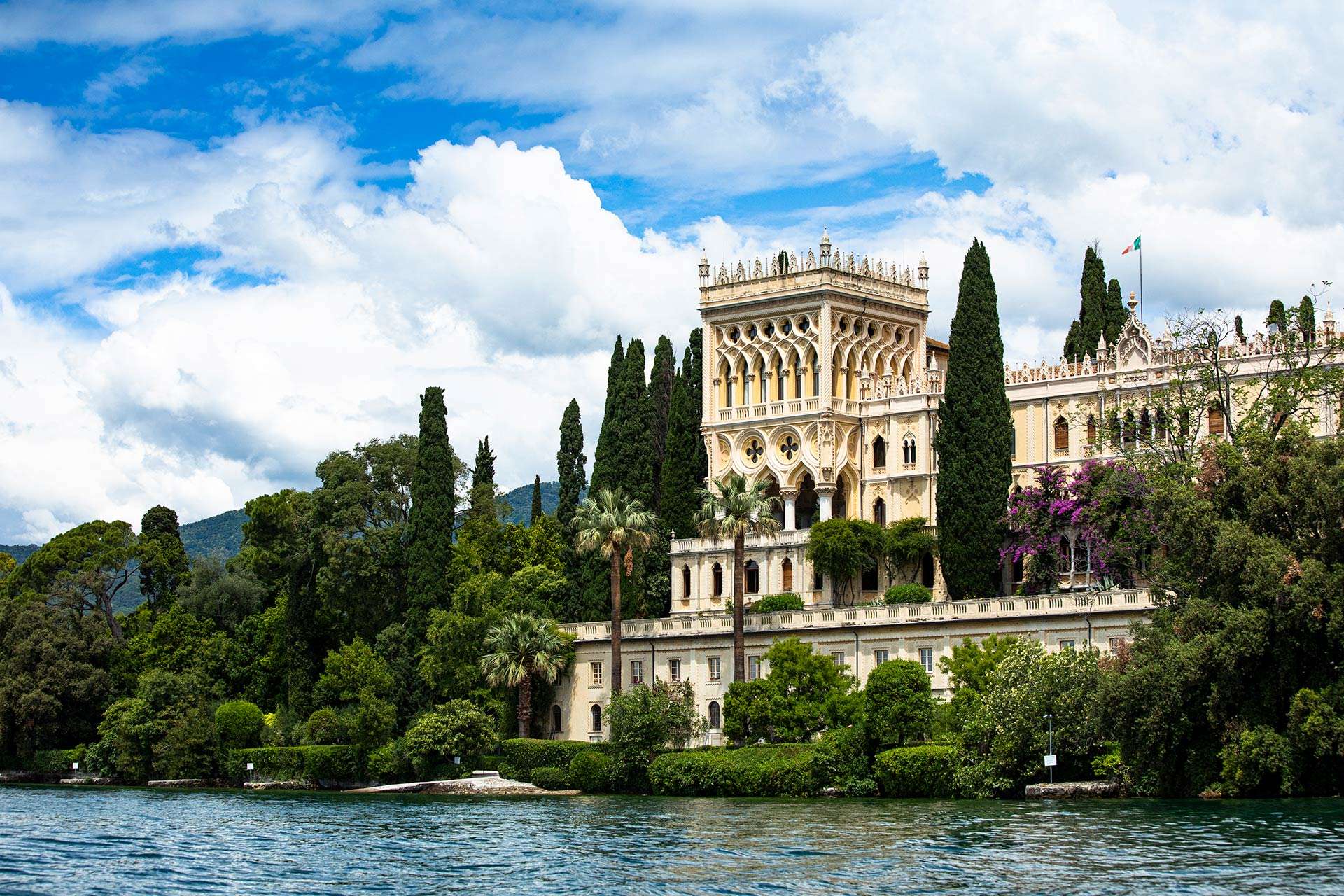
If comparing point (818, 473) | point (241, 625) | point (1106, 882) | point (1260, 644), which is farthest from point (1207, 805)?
point (241, 625)

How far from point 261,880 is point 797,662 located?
34047mm

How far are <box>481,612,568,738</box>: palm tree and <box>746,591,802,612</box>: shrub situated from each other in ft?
27.0

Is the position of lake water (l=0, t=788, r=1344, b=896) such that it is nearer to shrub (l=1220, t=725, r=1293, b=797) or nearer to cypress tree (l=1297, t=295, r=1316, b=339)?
shrub (l=1220, t=725, r=1293, b=797)

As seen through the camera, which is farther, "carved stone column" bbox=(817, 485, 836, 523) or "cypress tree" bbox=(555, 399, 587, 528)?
"cypress tree" bbox=(555, 399, 587, 528)

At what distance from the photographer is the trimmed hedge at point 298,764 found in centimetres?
8406

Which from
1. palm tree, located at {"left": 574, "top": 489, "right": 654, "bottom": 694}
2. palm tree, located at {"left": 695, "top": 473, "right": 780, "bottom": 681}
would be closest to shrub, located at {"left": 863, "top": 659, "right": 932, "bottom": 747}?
palm tree, located at {"left": 695, "top": 473, "right": 780, "bottom": 681}

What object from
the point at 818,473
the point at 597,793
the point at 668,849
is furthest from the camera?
the point at 818,473

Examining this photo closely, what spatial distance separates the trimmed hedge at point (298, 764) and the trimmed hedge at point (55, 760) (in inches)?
349

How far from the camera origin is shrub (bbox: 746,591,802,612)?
84250mm

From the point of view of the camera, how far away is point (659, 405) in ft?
327

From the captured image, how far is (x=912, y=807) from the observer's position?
198 ft

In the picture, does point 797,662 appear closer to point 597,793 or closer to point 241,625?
point 597,793

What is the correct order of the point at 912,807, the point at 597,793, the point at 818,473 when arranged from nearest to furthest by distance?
the point at 912,807
the point at 597,793
the point at 818,473

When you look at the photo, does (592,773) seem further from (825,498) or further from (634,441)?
(634,441)
